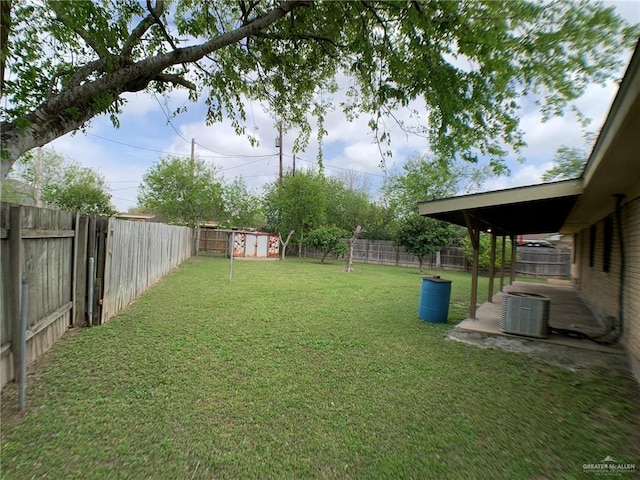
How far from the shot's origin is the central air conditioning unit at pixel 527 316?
206 inches

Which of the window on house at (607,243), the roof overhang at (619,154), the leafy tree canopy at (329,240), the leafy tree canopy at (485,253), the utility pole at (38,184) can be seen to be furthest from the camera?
the utility pole at (38,184)

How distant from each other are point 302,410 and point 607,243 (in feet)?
22.8

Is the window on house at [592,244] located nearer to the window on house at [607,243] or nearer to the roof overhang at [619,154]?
the window on house at [607,243]

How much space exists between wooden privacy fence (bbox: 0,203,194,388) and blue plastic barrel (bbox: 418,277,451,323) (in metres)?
5.56

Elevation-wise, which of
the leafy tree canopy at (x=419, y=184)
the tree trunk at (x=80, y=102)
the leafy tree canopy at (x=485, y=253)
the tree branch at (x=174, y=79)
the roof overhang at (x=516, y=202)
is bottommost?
the leafy tree canopy at (x=485, y=253)

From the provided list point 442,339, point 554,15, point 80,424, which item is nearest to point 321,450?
point 80,424

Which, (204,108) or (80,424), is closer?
(80,424)

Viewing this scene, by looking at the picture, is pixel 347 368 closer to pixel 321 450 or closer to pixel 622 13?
pixel 321 450

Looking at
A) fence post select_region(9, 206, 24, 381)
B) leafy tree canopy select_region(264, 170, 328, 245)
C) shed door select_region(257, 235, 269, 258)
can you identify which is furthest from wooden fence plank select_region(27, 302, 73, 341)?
leafy tree canopy select_region(264, 170, 328, 245)

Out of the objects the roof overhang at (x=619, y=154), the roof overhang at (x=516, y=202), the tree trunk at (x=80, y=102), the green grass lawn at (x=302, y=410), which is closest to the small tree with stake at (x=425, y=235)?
the roof overhang at (x=516, y=202)

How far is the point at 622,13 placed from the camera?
309 cm

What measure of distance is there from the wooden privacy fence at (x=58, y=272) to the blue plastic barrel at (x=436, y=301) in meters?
5.56

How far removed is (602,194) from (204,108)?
644cm

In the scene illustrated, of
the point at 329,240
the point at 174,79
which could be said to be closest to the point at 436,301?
the point at 174,79
